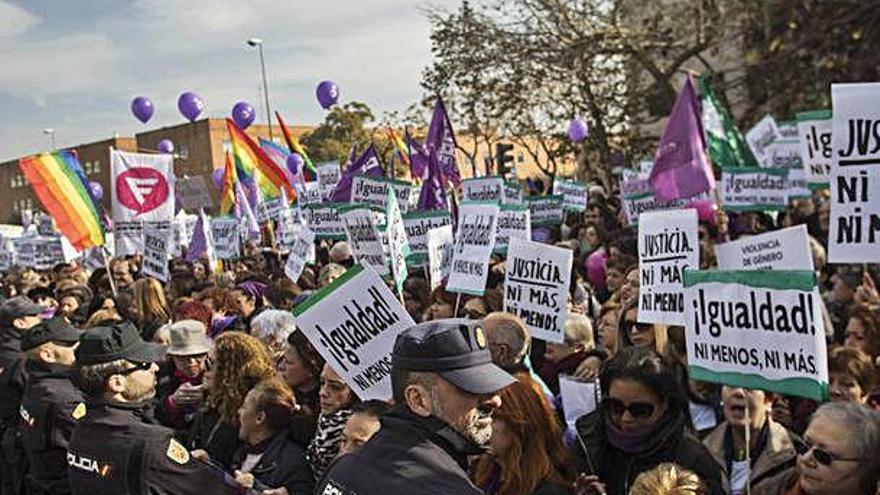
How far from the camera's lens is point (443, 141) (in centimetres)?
1265

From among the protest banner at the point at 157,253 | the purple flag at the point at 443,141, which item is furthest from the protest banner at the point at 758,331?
the protest banner at the point at 157,253

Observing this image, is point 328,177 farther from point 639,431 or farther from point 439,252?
point 639,431

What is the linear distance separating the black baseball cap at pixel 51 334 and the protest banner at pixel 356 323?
2.12 metres

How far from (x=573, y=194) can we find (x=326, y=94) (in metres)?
6.56

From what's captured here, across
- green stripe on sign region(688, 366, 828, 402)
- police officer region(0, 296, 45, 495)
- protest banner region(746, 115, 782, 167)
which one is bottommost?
police officer region(0, 296, 45, 495)

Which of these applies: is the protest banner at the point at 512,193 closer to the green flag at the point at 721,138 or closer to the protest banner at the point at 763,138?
the green flag at the point at 721,138

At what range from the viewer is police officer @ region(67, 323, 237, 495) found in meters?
4.11

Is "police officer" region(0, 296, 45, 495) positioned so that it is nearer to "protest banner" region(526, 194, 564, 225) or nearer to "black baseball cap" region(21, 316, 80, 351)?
"black baseball cap" region(21, 316, 80, 351)

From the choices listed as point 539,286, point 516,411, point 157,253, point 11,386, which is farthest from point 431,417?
point 157,253

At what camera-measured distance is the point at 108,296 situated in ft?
35.7

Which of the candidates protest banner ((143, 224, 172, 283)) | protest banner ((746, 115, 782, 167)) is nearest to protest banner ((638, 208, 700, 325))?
protest banner ((143, 224, 172, 283))

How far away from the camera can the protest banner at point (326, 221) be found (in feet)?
37.3

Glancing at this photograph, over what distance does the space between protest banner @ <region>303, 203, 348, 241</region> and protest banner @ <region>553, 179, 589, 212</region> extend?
4.60m

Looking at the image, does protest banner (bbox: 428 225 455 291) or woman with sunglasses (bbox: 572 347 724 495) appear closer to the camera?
woman with sunglasses (bbox: 572 347 724 495)
